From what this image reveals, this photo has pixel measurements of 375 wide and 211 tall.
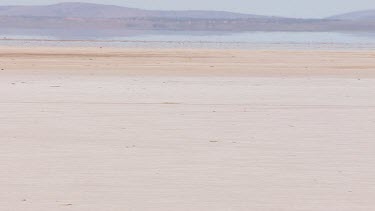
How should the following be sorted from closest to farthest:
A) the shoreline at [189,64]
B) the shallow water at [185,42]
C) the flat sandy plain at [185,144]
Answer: the flat sandy plain at [185,144], the shoreline at [189,64], the shallow water at [185,42]

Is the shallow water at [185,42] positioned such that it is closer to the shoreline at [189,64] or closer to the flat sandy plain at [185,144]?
the shoreline at [189,64]

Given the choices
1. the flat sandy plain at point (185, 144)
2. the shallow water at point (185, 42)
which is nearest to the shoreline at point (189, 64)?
the flat sandy plain at point (185, 144)

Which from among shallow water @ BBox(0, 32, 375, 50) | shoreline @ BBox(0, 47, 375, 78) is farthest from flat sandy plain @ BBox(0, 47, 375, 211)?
shallow water @ BBox(0, 32, 375, 50)

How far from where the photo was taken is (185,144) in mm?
12906

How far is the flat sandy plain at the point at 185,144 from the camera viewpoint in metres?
9.49

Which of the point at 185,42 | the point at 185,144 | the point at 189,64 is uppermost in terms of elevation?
the point at 185,42

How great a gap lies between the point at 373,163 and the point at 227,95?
30.9ft

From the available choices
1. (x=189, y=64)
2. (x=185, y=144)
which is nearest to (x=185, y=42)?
(x=189, y=64)

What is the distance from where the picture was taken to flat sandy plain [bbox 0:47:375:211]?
31.1 feet

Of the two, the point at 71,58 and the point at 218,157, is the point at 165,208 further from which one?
the point at 71,58

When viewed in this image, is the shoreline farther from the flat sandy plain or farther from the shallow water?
the shallow water

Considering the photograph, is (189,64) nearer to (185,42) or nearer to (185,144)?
(185,144)

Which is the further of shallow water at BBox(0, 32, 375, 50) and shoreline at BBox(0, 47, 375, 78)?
shallow water at BBox(0, 32, 375, 50)

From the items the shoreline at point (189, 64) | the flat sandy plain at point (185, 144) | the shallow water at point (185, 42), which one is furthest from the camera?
the shallow water at point (185, 42)
